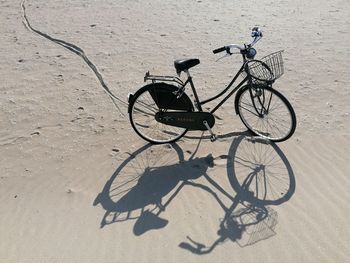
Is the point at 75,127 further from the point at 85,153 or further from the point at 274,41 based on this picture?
the point at 274,41

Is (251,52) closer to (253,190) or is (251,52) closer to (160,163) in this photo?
(253,190)

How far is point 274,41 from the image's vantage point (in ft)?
27.1

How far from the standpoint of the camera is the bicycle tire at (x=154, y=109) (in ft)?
16.8

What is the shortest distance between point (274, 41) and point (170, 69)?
215 centimetres

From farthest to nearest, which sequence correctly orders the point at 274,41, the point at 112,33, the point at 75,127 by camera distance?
1. the point at 112,33
2. the point at 274,41
3. the point at 75,127

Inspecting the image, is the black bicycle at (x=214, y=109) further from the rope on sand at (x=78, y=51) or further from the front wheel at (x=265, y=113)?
the rope on sand at (x=78, y=51)

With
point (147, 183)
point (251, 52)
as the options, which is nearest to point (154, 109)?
point (147, 183)

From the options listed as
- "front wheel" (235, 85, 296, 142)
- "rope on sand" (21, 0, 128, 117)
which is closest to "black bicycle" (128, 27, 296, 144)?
"front wheel" (235, 85, 296, 142)

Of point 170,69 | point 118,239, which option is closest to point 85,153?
point 118,239

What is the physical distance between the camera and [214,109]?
5.41 meters

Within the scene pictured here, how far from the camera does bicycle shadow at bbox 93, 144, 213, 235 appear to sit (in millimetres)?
4477

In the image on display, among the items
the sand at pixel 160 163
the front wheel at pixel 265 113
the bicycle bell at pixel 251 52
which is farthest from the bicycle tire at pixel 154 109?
the bicycle bell at pixel 251 52

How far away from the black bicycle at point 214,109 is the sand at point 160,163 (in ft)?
0.65

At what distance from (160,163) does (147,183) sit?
1.28 ft
